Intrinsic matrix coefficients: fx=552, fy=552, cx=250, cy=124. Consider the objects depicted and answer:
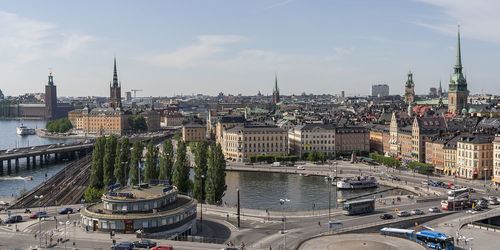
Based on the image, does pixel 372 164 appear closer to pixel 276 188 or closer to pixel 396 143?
pixel 396 143

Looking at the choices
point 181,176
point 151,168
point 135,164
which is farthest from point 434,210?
point 135,164

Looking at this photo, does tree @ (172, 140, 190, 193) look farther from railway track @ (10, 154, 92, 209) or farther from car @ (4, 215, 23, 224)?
car @ (4, 215, 23, 224)

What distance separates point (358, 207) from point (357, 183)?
27.8 metres

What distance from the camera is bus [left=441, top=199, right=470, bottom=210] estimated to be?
5728 cm

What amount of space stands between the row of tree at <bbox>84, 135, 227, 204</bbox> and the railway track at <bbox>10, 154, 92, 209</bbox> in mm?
3584

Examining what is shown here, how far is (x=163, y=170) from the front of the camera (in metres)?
70.8

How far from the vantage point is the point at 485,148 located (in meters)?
82.5

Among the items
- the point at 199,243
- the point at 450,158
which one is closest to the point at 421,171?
the point at 450,158

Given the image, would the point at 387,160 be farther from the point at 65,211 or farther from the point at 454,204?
the point at 65,211

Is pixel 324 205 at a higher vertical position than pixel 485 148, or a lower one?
lower

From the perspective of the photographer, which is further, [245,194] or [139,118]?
[139,118]

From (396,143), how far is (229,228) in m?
70.3

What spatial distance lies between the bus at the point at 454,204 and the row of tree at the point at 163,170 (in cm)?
2462

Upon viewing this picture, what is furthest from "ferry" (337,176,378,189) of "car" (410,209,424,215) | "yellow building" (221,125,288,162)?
"yellow building" (221,125,288,162)
